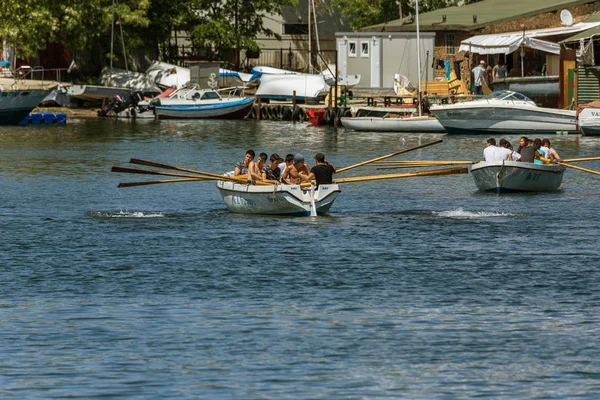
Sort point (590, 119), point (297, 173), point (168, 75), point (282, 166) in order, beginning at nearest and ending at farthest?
point (297, 173) < point (282, 166) < point (590, 119) < point (168, 75)

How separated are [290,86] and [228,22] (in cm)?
891

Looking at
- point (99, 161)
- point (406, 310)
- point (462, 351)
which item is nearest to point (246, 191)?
point (406, 310)

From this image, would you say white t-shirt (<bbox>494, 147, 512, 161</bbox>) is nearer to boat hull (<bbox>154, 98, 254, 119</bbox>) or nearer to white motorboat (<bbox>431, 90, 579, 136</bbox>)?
white motorboat (<bbox>431, 90, 579, 136</bbox>)

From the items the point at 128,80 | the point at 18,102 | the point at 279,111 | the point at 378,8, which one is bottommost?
the point at 279,111

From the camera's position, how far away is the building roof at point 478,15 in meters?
82.5

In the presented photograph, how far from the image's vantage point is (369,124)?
2872 inches

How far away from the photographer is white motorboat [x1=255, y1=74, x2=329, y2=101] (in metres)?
87.6

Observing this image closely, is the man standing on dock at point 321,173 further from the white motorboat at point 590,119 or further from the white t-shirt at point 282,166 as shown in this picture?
the white motorboat at point 590,119

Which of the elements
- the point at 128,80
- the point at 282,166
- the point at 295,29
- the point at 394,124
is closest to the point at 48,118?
the point at 128,80

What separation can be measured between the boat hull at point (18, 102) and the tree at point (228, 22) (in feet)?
49.8

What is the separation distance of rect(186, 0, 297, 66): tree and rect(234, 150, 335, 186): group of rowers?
5643 cm

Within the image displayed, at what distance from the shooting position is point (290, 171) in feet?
116

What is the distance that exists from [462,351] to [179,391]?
4.99m

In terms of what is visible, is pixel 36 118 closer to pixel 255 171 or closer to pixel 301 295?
pixel 255 171
